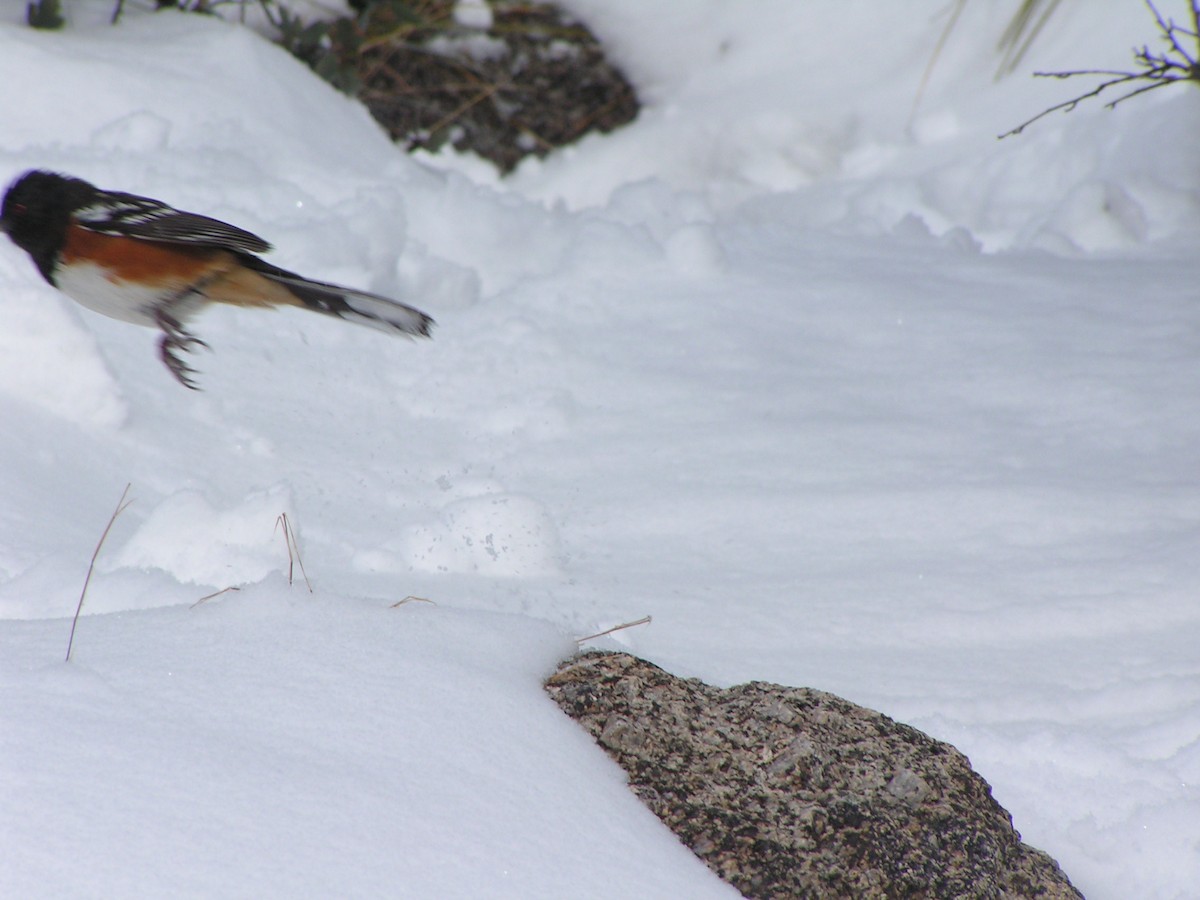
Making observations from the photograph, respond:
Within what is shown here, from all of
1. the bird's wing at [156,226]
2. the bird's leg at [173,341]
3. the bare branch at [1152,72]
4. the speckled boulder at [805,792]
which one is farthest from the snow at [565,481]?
the bare branch at [1152,72]

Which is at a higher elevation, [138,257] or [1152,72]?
[1152,72]

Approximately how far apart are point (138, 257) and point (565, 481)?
1.31 metres

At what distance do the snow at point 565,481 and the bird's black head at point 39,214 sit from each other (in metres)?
0.53

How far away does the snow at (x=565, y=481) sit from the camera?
1.21m

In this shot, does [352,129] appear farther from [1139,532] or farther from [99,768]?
[99,768]

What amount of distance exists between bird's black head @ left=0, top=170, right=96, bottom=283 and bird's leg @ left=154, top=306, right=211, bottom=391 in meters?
Answer: 0.16

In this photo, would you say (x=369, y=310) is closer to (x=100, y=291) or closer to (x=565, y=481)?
(x=100, y=291)

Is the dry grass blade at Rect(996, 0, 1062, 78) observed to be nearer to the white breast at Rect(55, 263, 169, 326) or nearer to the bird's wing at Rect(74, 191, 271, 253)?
the bird's wing at Rect(74, 191, 271, 253)

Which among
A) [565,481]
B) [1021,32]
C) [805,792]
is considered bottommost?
[565,481]

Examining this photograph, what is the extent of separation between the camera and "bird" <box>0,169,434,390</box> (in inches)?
61.6

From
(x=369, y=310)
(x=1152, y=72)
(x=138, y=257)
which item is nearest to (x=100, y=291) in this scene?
(x=138, y=257)

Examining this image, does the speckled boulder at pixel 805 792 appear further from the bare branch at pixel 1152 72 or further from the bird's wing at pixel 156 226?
the bare branch at pixel 1152 72

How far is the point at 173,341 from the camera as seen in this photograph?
5.24ft

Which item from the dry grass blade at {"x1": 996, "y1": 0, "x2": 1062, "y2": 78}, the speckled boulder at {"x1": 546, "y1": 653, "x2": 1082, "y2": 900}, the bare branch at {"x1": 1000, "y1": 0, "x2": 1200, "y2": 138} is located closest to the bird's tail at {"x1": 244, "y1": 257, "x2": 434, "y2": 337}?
the speckled boulder at {"x1": 546, "y1": 653, "x2": 1082, "y2": 900}
